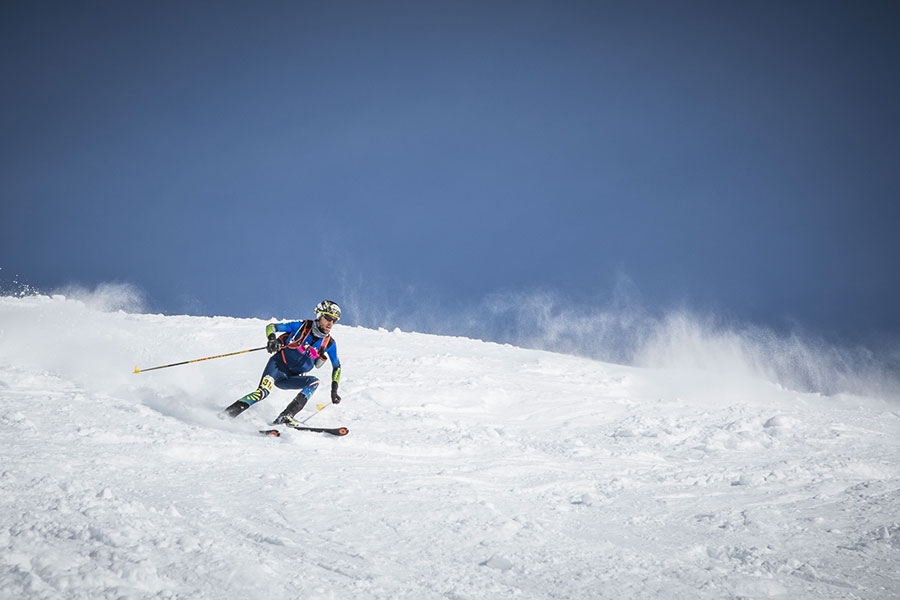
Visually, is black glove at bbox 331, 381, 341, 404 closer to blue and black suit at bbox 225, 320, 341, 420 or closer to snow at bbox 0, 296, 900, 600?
blue and black suit at bbox 225, 320, 341, 420

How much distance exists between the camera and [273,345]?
28.3 ft

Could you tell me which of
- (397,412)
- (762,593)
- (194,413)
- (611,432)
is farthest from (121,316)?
(762,593)

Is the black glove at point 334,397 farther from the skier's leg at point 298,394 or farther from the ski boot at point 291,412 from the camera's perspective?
the ski boot at point 291,412

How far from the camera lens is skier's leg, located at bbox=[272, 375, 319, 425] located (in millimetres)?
8461

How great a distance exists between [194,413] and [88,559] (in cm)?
505

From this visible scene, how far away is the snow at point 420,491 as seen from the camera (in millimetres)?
3572

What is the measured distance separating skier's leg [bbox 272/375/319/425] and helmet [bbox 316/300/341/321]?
3.72 ft

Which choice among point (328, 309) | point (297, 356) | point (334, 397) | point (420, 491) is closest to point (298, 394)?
point (334, 397)

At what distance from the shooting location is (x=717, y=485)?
654 centimetres

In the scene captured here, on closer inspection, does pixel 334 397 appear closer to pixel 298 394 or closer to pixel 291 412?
pixel 298 394

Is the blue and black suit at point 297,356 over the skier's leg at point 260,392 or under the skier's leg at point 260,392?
over

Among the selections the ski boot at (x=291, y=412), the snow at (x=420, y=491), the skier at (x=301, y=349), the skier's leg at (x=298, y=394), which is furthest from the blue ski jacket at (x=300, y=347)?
the snow at (x=420, y=491)

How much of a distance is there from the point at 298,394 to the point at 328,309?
1.55 metres

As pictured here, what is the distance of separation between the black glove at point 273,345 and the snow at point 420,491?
46.2 inches
